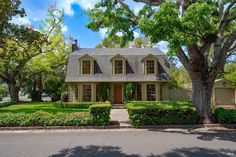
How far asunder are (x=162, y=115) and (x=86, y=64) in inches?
634

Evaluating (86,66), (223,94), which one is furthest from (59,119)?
(223,94)

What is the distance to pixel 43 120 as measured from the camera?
530 inches

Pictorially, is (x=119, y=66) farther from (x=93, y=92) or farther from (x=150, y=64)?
(x=93, y=92)

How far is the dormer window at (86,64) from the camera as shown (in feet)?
93.2

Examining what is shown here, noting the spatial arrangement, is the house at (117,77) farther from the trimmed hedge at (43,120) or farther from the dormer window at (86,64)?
the trimmed hedge at (43,120)

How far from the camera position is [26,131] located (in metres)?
12.8

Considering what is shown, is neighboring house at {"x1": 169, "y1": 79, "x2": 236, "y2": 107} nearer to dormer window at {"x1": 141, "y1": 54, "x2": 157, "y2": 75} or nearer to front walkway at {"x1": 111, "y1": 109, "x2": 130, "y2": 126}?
dormer window at {"x1": 141, "y1": 54, "x2": 157, "y2": 75}

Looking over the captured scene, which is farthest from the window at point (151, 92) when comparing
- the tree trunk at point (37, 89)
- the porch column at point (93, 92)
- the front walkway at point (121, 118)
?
the tree trunk at point (37, 89)

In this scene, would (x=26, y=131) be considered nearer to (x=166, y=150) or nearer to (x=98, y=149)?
(x=98, y=149)

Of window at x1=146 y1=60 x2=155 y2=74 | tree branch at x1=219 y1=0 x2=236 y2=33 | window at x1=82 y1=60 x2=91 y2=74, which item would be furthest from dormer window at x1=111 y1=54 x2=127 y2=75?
tree branch at x1=219 y1=0 x2=236 y2=33

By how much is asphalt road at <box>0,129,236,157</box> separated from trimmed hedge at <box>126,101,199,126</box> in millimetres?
1145

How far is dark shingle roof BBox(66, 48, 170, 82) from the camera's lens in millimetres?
27922

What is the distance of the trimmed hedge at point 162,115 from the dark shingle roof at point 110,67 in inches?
538

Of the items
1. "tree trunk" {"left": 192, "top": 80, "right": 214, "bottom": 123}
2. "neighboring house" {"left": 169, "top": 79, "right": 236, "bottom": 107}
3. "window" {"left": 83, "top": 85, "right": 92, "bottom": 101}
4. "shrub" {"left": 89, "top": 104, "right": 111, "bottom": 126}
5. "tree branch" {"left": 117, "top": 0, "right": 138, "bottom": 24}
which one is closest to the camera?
"shrub" {"left": 89, "top": 104, "right": 111, "bottom": 126}
